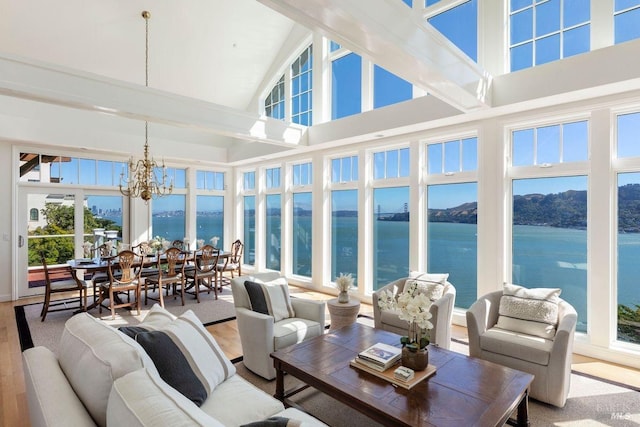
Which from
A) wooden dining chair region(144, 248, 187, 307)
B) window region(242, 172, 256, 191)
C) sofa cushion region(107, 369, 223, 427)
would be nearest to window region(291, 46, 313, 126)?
window region(242, 172, 256, 191)

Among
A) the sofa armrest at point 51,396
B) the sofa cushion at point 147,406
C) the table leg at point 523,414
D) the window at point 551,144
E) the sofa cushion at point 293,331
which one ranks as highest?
the window at point 551,144

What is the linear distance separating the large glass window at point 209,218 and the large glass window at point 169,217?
0.39 m

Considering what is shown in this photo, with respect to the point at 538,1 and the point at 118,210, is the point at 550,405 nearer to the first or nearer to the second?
the point at 538,1

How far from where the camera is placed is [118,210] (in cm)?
749

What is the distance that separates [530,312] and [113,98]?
4.94m

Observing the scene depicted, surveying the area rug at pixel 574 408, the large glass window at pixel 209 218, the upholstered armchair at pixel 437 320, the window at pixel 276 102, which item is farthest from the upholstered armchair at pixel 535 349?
the large glass window at pixel 209 218

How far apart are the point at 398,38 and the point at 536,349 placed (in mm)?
2736

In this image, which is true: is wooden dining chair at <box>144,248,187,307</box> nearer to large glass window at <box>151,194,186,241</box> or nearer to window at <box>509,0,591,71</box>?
large glass window at <box>151,194,186,241</box>

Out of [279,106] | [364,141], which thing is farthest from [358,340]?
[279,106]

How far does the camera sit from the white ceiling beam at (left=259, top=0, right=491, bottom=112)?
2078mm

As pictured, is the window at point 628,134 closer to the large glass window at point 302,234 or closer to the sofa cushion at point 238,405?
the sofa cushion at point 238,405

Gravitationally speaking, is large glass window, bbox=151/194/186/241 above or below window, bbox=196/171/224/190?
below

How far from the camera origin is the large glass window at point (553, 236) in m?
3.99

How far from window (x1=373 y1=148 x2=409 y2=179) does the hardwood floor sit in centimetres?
257
